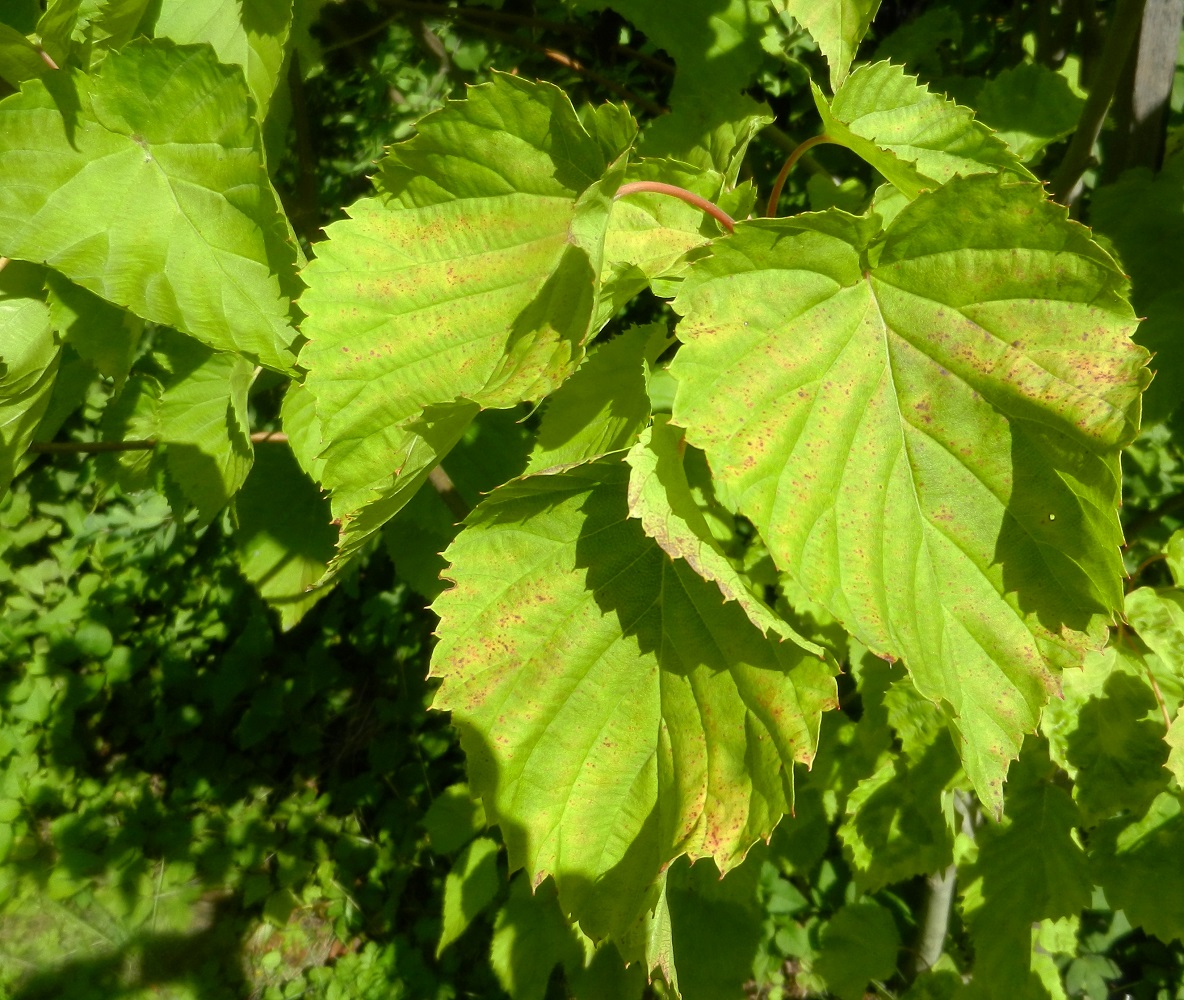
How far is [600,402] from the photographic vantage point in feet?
3.20

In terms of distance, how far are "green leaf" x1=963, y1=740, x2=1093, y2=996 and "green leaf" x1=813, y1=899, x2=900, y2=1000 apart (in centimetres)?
72

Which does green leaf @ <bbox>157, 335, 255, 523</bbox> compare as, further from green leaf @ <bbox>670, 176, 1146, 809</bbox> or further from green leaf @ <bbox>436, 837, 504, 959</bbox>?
green leaf @ <bbox>436, 837, 504, 959</bbox>

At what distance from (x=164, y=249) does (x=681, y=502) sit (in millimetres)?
546

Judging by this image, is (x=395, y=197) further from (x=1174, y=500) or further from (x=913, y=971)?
(x=913, y=971)

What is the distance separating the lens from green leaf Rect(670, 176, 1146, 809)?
770mm

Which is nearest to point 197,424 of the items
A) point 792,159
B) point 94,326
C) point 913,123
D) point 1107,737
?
point 94,326

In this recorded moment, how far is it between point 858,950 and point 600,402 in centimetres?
192

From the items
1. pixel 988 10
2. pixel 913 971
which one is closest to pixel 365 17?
pixel 988 10

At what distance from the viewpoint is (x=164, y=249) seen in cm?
88

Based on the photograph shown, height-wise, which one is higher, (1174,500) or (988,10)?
(988,10)

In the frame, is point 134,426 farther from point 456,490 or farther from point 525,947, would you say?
point 525,947

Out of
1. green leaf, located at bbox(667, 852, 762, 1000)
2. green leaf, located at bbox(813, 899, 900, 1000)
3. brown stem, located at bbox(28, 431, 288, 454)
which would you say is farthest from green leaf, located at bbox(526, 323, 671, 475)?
green leaf, located at bbox(813, 899, 900, 1000)

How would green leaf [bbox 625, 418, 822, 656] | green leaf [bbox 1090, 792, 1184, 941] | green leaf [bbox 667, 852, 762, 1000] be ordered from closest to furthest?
green leaf [bbox 625, 418, 822, 656], green leaf [bbox 1090, 792, 1184, 941], green leaf [bbox 667, 852, 762, 1000]

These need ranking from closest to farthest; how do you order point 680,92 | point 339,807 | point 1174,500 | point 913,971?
1. point 680,92
2. point 1174,500
3. point 913,971
4. point 339,807
